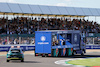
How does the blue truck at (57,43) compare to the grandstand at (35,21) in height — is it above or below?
below

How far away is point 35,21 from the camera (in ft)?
168

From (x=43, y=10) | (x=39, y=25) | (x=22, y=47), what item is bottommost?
(x=22, y=47)

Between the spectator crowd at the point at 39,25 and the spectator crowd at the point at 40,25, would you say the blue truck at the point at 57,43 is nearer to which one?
the spectator crowd at the point at 39,25

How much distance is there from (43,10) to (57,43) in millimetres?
20943

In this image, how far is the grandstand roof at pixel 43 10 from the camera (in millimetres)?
48188

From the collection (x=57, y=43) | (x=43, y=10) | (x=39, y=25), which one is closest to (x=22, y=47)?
(x=39, y=25)

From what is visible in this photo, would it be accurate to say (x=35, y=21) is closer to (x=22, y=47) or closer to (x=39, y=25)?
(x=39, y=25)

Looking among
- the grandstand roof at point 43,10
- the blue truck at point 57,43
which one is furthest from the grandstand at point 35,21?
the blue truck at point 57,43

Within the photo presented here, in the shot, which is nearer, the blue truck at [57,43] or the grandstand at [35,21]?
the blue truck at [57,43]

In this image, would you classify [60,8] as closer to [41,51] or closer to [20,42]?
[20,42]

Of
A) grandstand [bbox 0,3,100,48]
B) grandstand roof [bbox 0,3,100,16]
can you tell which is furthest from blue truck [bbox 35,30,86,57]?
grandstand roof [bbox 0,3,100,16]

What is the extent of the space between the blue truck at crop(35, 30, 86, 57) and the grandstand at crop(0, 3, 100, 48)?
10.4 meters

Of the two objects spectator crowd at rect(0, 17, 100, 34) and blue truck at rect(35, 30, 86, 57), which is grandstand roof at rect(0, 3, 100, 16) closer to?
spectator crowd at rect(0, 17, 100, 34)

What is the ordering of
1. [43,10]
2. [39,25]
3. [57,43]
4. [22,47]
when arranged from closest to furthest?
[57,43] → [22,47] → [39,25] → [43,10]
